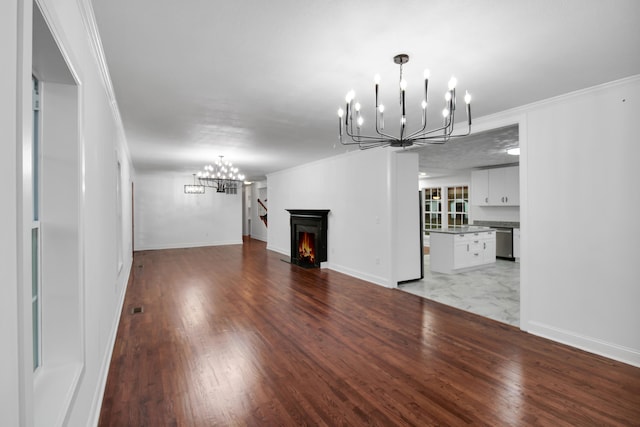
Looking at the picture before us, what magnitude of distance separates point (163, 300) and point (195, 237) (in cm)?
653

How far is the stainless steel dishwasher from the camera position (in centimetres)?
775

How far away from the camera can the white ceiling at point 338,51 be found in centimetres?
179

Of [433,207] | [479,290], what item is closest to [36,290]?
[479,290]

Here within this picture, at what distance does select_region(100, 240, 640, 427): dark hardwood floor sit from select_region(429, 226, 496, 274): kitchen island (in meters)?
2.44

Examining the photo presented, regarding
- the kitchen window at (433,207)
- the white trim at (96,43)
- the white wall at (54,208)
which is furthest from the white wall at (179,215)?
the white wall at (54,208)

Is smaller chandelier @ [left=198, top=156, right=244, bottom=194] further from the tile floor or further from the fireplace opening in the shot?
the tile floor

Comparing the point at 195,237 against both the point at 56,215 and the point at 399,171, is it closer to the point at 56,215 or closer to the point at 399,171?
the point at 399,171

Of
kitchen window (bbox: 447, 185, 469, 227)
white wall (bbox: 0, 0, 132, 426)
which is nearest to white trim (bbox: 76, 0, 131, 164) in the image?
white wall (bbox: 0, 0, 132, 426)

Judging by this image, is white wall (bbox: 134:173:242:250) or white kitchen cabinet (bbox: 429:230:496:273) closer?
white kitchen cabinet (bbox: 429:230:496:273)

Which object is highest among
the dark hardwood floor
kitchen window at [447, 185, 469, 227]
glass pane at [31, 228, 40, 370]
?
kitchen window at [447, 185, 469, 227]

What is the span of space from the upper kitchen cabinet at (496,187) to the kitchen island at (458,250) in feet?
4.26

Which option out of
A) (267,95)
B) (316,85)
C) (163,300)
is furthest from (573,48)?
(163,300)

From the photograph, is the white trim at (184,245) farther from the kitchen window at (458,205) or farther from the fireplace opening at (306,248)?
the kitchen window at (458,205)

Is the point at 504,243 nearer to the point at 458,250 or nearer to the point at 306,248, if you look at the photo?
the point at 458,250
